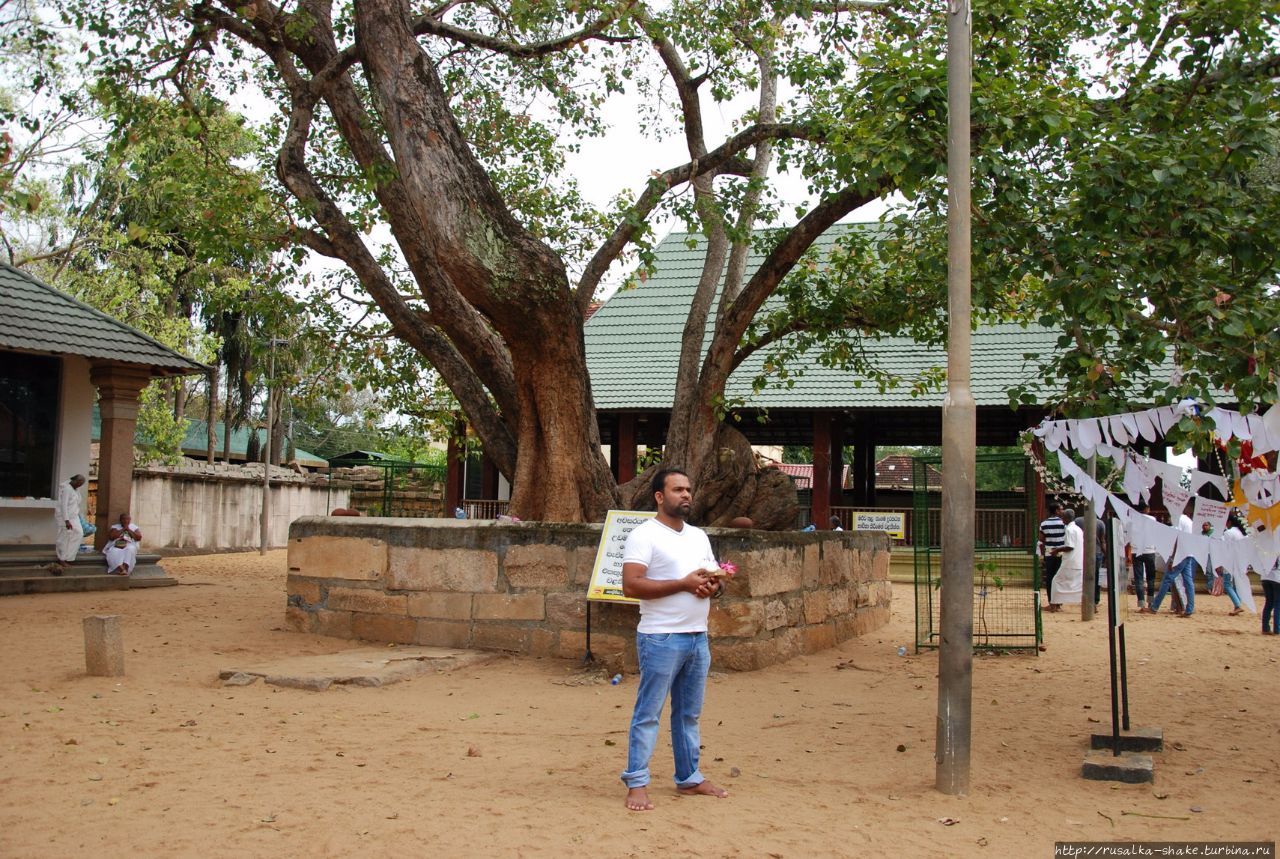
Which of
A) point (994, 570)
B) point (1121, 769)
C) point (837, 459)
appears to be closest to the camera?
point (1121, 769)

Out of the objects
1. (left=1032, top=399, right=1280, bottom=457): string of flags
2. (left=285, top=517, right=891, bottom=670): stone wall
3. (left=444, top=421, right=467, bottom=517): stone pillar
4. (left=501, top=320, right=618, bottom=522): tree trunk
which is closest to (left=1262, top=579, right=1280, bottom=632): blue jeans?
(left=285, top=517, right=891, bottom=670): stone wall

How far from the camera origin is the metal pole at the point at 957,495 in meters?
5.28

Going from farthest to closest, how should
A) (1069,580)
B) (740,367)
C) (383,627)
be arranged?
(740,367) < (1069,580) < (383,627)

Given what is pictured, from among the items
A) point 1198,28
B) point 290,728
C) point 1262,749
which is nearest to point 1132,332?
point 1198,28

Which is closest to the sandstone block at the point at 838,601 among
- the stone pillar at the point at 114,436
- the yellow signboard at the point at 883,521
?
the yellow signboard at the point at 883,521

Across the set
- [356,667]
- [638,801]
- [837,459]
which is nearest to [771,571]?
[356,667]

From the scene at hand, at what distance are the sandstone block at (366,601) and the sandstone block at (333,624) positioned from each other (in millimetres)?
61

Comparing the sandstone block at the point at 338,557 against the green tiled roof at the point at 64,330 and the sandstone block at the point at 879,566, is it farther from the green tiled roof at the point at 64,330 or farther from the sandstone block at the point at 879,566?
the green tiled roof at the point at 64,330

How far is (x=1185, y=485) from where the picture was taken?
6000 millimetres

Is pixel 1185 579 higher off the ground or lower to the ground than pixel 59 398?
lower

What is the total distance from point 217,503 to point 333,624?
51.9 feet

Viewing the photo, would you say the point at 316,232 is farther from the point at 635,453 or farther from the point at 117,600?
the point at 635,453

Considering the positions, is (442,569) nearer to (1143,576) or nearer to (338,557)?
(338,557)

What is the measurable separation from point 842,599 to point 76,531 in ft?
31.6
